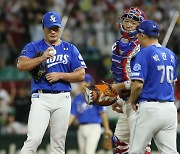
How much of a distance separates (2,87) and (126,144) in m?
7.92

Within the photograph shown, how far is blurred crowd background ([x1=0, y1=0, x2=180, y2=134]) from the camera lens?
16.5m

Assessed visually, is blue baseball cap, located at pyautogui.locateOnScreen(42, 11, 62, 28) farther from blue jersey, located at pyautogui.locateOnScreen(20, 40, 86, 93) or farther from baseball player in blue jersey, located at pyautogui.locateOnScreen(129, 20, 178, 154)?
baseball player in blue jersey, located at pyautogui.locateOnScreen(129, 20, 178, 154)

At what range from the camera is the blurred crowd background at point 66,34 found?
1655 centimetres

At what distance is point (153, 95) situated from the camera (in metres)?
8.41

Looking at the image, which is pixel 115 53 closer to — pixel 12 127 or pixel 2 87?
pixel 12 127

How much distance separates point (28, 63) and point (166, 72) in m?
1.99

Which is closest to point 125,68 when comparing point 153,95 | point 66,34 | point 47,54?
point 47,54

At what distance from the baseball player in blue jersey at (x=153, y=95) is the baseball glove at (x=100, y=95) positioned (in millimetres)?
1132

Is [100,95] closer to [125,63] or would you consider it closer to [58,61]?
[125,63]

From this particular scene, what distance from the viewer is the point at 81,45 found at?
18.4m

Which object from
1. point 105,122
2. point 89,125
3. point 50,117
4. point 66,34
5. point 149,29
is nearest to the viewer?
point 149,29

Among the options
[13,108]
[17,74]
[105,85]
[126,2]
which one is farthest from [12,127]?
[105,85]

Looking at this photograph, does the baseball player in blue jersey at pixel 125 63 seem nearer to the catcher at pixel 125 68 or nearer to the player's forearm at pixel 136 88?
the catcher at pixel 125 68

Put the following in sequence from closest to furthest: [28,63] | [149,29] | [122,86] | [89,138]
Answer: [149,29] → [28,63] → [122,86] → [89,138]
